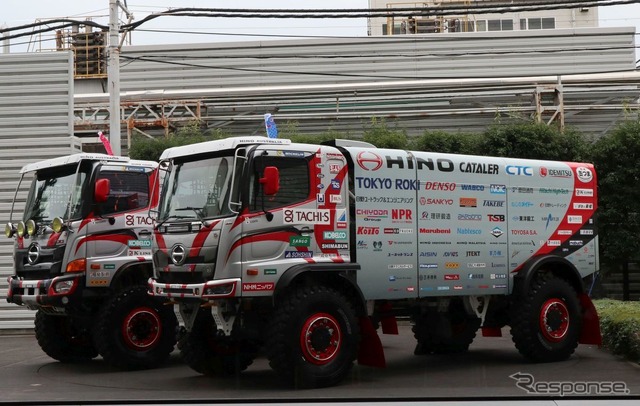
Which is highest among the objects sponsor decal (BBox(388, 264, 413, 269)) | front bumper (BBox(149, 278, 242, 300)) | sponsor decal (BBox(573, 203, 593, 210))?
sponsor decal (BBox(573, 203, 593, 210))

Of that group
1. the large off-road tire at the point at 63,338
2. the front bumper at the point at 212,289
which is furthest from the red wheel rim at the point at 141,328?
the front bumper at the point at 212,289

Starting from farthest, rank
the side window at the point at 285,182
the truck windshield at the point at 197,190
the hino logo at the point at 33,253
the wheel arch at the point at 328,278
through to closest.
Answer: the hino logo at the point at 33,253
the truck windshield at the point at 197,190
the side window at the point at 285,182
the wheel arch at the point at 328,278

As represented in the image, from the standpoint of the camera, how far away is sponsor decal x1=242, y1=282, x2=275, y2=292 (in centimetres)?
1041

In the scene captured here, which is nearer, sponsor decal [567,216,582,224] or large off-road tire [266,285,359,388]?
large off-road tire [266,285,359,388]

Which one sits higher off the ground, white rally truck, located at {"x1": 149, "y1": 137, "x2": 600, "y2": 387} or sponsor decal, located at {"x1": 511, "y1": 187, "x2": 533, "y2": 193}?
sponsor decal, located at {"x1": 511, "y1": 187, "x2": 533, "y2": 193}

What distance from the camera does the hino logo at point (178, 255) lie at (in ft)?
35.5

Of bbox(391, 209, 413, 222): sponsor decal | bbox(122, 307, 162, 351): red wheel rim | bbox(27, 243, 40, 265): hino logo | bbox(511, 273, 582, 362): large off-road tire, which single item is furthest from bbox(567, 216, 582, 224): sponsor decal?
bbox(27, 243, 40, 265): hino logo

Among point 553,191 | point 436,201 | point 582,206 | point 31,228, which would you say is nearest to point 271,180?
point 436,201

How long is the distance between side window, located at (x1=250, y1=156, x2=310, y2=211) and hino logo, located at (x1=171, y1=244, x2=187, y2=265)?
1012 mm

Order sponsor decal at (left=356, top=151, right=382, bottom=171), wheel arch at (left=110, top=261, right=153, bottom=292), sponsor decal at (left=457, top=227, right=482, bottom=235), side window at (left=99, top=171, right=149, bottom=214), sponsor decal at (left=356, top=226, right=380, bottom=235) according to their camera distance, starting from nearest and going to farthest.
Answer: sponsor decal at (left=356, top=226, right=380, bottom=235)
sponsor decal at (left=356, top=151, right=382, bottom=171)
sponsor decal at (left=457, top=227, right=482, bottom=235)
wheel arch at (left=110, top=261, right=153, bottom=292)
side window at (left=99, top=171, right=149, bottom=214)

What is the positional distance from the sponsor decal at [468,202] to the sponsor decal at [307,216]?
2257 mm

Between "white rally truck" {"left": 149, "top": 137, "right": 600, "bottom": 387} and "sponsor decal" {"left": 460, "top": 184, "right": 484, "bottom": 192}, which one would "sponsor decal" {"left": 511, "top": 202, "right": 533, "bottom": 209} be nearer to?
"white rally truck" {"left": 149, "top": 137, "right": 600, "bottom": 387}

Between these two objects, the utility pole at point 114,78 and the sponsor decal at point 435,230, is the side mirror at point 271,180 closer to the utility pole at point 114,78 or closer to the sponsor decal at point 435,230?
the sponsor decal at point 435,230

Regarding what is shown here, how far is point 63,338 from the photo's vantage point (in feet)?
47.0
